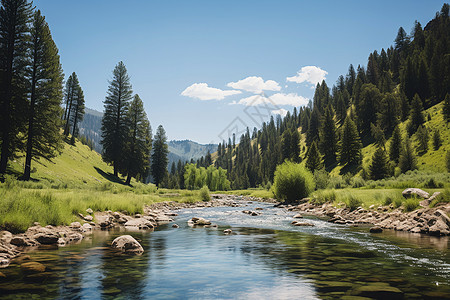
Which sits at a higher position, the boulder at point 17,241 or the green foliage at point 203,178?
the green foliage at point 203,178

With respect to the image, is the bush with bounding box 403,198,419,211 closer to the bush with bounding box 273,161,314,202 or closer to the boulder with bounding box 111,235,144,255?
the boulder with bounding box 111,235,144,255

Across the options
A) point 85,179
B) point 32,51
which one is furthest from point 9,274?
point 85,179

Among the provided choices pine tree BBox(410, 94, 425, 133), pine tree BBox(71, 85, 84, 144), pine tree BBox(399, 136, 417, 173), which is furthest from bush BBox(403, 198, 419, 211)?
pine tree BBox(71, 85, 84, 144)

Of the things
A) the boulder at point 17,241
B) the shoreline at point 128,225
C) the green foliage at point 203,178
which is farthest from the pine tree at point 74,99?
the boulder at point 17,241

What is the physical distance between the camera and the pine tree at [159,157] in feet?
238

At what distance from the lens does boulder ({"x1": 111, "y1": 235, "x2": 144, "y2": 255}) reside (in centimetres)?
1043

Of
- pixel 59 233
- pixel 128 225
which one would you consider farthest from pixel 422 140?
pixel 59 233

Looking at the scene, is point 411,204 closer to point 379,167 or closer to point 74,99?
point 379,167

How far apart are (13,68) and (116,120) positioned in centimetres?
2475

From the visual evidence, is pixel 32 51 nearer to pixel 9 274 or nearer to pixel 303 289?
pixel 9 274

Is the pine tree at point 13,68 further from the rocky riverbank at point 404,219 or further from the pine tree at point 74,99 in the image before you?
the pine tree at point 74,99

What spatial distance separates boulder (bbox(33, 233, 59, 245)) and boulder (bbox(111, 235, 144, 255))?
240cm

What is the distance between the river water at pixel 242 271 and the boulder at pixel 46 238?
3.22 feet

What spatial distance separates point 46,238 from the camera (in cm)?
1102
